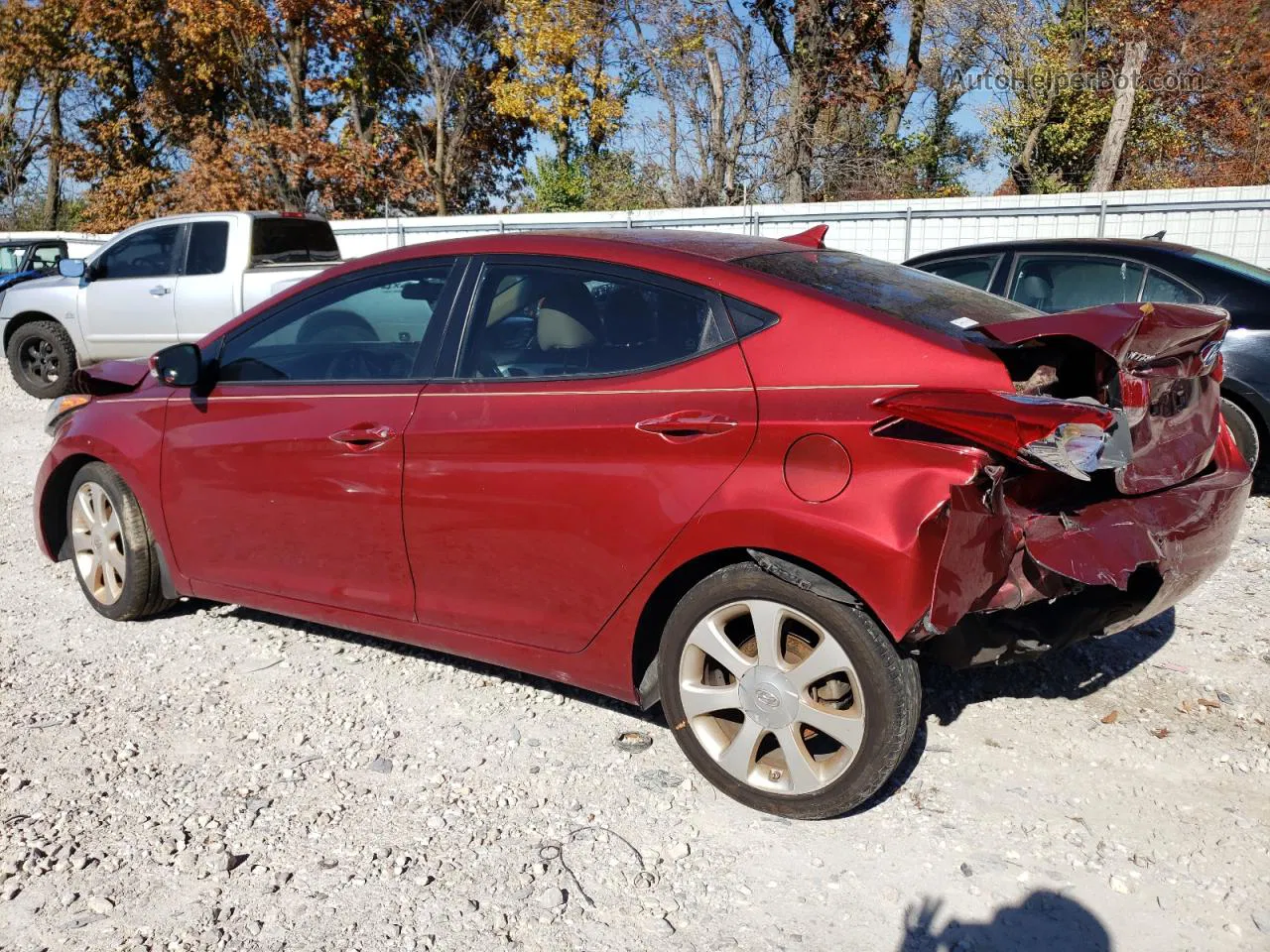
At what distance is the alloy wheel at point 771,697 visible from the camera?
3.05m

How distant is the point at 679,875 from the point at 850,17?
22885 millimetres

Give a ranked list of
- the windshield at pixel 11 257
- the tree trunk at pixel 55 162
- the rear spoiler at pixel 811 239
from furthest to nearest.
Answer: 1. the tree trunk at pixel 55 162
2. the windshield at pixel 11 257
3. the rear spoiler at pixel 811 239

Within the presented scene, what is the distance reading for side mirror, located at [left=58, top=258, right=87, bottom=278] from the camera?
10.9 m

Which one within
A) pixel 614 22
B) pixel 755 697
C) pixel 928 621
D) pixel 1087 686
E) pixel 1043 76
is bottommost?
pixel 1087 686

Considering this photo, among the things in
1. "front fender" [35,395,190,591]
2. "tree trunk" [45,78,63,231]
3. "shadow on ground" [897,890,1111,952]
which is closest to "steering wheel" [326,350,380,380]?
"front fender" [35,395,190,591]

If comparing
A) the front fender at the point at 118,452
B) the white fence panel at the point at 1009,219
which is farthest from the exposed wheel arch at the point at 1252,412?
the white fence panel at the point at 1009,219

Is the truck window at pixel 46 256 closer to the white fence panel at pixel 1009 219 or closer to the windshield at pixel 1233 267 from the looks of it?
the white fence panel at pixel 1009 219

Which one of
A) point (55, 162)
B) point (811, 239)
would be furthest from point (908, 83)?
point (55, 162)

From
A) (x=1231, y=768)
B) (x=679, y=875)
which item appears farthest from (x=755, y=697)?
(x=1231, y=768)

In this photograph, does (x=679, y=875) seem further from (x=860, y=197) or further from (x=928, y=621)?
(x=860, y=197)

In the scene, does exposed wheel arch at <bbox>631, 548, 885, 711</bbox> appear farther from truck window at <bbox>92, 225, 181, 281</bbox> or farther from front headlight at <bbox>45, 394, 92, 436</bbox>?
truck window at <bbox>92, 225, 181, 281</bbox>

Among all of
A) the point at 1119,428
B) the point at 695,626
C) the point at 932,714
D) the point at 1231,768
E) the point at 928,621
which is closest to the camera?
the point at 928,621

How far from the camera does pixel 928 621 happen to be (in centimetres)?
Result: 279

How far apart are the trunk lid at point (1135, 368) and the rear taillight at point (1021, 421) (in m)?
0.19
